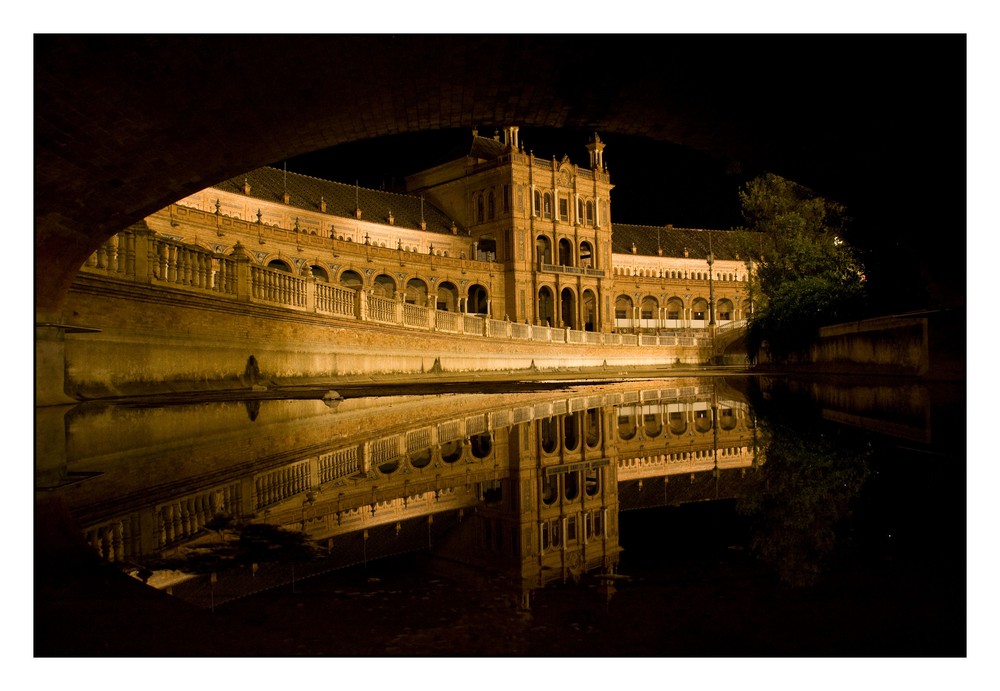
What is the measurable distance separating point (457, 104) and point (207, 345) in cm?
720

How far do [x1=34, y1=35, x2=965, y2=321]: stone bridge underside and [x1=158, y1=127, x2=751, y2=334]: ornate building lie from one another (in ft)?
118

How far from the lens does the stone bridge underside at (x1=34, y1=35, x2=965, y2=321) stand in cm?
606

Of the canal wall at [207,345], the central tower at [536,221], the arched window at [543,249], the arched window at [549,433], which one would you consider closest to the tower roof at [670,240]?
the central tower at [536,221]

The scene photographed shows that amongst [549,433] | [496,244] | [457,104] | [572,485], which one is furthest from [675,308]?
[572,485]

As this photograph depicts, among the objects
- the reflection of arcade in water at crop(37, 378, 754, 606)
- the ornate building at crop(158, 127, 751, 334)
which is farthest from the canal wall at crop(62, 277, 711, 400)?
the ornate building at crop(158, 127, 751, 334)

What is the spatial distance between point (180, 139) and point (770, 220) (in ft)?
93.7

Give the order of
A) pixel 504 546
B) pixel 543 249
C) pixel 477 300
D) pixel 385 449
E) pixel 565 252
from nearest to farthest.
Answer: pixel 504 546, pixel 385 449, pixel 477 300, pixel 543 249, pixel 565 252

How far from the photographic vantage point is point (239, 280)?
45.7 ft

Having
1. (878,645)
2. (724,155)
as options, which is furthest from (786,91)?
(878,645)

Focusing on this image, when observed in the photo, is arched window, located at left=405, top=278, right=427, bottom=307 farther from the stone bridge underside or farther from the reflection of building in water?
the stone bridge underside

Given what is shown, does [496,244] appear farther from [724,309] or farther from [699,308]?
[724,309]

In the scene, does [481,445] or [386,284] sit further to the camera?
[386,284]

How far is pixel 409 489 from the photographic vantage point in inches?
170

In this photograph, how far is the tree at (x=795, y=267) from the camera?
19203 millimetres
